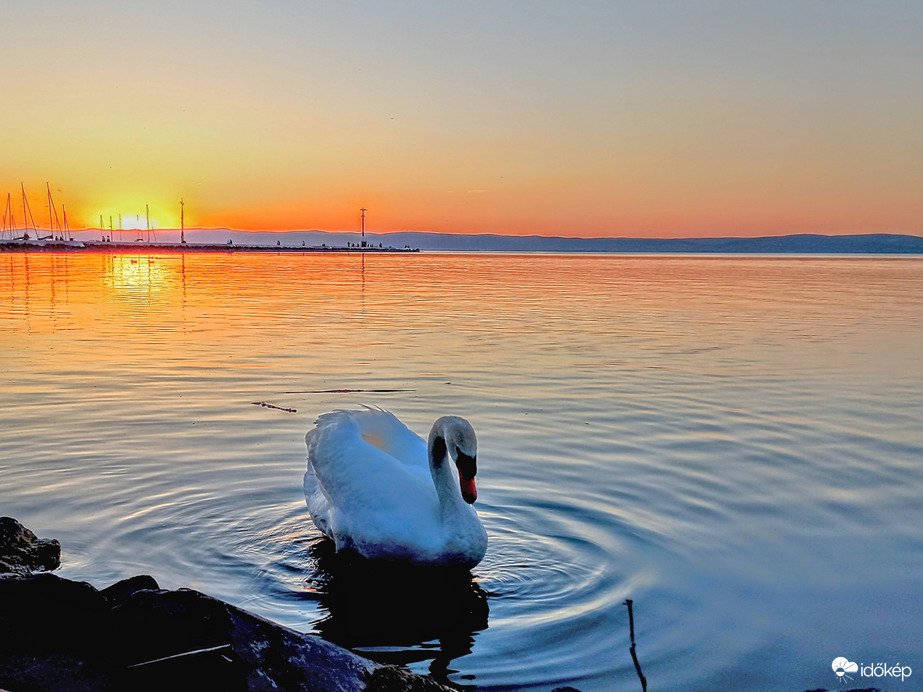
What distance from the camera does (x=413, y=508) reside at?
669 centimetres

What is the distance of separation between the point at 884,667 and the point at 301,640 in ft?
11.4

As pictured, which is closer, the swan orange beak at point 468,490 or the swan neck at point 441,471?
the swan orange beak at point 468,490

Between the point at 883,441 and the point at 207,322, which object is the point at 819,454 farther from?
the point at 207,322

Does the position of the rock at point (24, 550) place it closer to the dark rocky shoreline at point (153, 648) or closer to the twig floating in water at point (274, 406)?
the dark rocky shoreline at point (153, 648)

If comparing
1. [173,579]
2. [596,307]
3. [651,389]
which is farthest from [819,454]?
[596,307]

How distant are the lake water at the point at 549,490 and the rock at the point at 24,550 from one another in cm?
16

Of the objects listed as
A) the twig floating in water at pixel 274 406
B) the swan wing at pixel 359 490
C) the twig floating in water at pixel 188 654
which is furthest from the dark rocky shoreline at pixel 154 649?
the twig floating in water at pixel 274 406

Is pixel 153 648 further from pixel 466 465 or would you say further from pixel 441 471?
pixel 441 471

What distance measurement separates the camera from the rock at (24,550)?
605cm

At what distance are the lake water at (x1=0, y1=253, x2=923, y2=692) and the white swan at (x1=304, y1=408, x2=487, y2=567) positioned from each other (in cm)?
29

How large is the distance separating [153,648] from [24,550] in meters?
3.07

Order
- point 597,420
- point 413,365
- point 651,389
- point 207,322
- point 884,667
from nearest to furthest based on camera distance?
point 884,667, point 597,420, point 651,389, point 413,365, point 207,322

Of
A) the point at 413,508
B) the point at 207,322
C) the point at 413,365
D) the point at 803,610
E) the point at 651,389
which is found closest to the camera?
the point at 803,610

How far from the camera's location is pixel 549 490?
8.57 m
